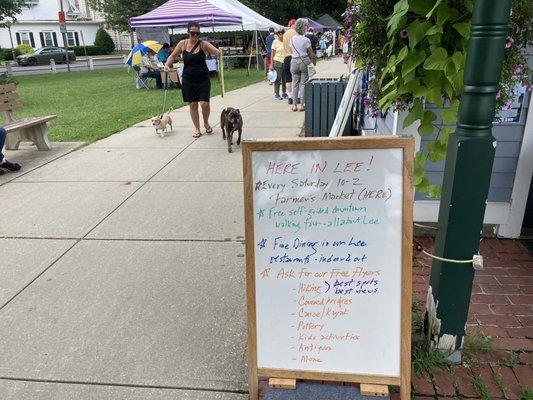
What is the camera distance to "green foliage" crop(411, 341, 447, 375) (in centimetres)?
240

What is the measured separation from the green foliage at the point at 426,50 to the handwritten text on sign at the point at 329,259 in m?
0.81

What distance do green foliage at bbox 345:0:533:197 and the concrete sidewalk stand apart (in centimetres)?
164

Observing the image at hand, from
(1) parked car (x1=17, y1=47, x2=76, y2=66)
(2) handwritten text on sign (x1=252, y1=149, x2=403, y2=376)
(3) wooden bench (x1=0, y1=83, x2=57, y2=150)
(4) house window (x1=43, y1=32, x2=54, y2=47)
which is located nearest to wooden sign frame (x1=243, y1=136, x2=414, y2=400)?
(2) handwritten text on sign (x1=252, y1=149, x2=403, y2=376)

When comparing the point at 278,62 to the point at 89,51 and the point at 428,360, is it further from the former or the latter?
the point at 89,51

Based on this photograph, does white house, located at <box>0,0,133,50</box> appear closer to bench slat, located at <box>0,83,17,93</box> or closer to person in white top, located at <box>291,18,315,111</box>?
person in white top, located at <box>291,18,315,111</box>

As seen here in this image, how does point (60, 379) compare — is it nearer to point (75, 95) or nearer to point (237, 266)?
point (237, 266)

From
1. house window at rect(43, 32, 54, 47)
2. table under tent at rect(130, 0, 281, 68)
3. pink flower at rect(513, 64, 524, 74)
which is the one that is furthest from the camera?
house window at rect(43, 32, 54, 47)

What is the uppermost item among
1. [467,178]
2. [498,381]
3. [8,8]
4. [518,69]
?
[8,8]

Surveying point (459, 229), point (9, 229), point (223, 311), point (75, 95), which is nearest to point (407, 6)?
point (459, 229)

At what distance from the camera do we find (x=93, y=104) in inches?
492

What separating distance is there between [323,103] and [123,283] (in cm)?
443

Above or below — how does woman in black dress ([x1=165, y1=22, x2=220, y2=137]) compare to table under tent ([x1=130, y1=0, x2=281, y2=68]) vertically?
below

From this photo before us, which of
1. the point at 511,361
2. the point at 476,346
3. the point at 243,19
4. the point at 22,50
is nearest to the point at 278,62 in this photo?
the point at 243,19

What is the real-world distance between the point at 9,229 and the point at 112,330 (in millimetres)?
2128
